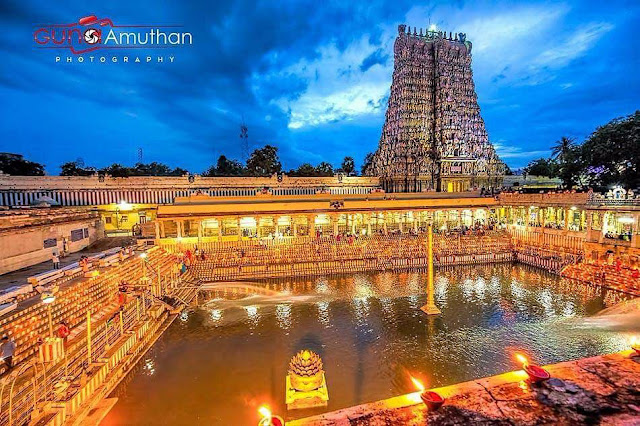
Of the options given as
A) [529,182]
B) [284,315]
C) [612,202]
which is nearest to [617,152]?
[612,202]

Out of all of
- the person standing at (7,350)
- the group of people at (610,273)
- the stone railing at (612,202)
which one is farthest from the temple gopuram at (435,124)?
the person standing at (7,350)

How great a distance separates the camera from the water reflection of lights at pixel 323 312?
1455cm

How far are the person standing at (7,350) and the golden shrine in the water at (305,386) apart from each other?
676 centimetres

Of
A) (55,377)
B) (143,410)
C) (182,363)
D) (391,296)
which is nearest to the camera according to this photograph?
(55,377)

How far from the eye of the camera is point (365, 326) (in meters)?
13.9

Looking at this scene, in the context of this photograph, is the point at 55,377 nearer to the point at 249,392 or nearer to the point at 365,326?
the point at 249,392

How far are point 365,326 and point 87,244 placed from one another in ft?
69.4

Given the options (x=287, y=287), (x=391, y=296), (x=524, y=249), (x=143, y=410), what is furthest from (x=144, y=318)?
(x=524, y=249)

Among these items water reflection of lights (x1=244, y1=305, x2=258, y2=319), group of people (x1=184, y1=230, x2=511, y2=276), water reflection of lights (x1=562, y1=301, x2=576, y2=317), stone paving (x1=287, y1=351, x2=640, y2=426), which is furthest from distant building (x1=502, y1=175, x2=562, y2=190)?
stone paving (x1=287, y1=351, x2=640, y2=426)

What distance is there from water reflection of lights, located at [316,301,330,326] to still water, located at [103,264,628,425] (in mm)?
50

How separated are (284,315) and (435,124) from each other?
43798 mm

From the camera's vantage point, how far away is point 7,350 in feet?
24.7

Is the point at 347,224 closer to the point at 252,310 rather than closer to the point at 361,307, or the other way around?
the point at 361,307

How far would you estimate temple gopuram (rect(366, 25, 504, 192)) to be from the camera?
46.9 metres
